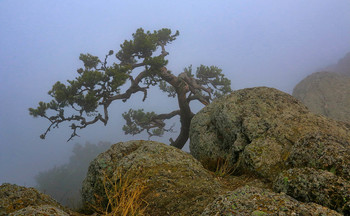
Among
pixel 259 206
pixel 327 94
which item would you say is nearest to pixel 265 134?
pixel 259 206

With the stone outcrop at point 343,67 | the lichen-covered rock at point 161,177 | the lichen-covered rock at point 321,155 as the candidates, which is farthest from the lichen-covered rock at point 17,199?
the stone outcrop at point 343,67

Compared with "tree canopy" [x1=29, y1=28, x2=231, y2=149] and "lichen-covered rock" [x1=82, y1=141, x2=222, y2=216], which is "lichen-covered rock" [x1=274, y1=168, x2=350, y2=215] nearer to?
"lichen-covered rock" [x1=82, y1=141, x2=222, y2=216]

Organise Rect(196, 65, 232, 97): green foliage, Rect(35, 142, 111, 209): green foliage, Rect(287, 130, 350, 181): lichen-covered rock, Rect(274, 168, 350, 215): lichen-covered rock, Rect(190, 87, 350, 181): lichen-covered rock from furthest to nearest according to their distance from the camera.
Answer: Rect(35, 142, 111, 209): green foliage
Rect(196, 65, 232, 97): green foliage
Rect(190, 87, 350, 181): lichen-covered rock
Rect(287, 130, 350, 181): lichen-covered rock
Rect(274, 168, 350, 215): lichen-covered rock

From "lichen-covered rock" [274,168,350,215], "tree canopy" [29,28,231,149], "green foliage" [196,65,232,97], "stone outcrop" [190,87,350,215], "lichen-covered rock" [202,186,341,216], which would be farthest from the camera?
"green foliage" [196,65,232,97]

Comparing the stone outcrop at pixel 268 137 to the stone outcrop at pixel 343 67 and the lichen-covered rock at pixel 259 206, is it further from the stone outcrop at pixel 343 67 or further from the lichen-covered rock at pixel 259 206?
the stone outcrop at pixel 343 67

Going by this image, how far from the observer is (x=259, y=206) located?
1880 millimetres

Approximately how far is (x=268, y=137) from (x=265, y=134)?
0.23m

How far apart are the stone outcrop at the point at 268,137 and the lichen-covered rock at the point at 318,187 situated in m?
0.03

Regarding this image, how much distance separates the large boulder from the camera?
18798mm

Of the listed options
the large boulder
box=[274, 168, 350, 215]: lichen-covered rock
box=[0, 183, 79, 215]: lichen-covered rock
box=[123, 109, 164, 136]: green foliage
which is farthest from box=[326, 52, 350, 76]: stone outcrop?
box=[0, 183, 79, 215]: lichen-covered rock

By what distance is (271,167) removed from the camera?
495cm

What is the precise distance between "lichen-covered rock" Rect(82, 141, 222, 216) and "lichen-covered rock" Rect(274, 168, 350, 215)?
1.12m

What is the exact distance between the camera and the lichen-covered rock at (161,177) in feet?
10.5

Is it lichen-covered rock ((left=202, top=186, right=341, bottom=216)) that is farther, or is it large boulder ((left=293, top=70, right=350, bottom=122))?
large boulder ((left=293, top=70, right=350, bottom=122))
